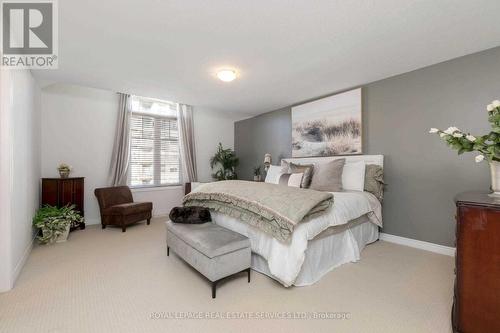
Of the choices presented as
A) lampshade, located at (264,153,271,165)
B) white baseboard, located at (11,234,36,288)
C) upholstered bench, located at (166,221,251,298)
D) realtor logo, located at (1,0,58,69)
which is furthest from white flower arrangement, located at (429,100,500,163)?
white baseboard, located at (11,234,36,288)

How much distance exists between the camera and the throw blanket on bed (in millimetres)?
2031

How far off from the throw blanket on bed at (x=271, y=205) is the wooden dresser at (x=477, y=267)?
3.45ft

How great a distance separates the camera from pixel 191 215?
8.71 ft

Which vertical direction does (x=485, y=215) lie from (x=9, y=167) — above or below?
below

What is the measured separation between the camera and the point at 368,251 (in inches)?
115

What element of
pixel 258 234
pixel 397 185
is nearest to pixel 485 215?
pixel 258 234

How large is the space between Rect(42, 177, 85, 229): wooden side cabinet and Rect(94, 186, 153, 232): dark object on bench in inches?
10.5

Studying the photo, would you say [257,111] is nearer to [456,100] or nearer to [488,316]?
[456,100]

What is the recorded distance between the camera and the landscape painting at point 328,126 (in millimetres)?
3713

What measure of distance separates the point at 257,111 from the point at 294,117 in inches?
43.1

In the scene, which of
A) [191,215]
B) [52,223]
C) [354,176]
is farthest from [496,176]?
[52,223]

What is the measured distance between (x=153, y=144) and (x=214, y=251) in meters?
3.90

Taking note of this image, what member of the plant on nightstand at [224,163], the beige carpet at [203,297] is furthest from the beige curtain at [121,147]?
the plant on nightstand at [224,163]

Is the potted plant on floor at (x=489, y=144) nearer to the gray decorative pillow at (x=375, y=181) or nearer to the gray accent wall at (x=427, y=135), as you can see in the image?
the gray accent wall at (x=427, y=135)
